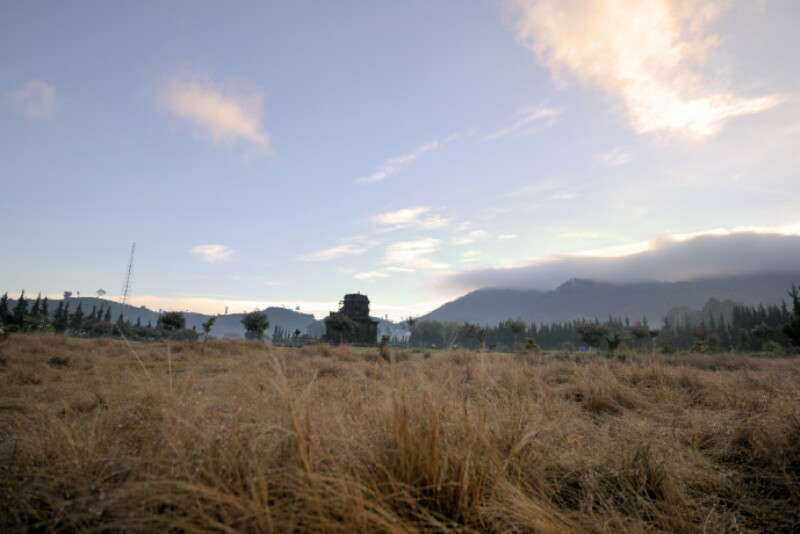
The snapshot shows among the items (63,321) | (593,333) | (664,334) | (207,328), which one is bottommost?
(207,328)

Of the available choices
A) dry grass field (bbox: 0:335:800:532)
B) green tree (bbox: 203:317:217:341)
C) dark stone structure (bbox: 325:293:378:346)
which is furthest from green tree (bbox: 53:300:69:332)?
dry grass field (bbox: 0:335:800:532)

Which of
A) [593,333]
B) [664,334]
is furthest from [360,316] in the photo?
[664,334]

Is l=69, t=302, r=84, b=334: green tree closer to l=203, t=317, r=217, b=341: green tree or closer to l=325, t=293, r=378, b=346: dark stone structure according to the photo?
l=325, t=293, r=378, b=346: dark stone structure

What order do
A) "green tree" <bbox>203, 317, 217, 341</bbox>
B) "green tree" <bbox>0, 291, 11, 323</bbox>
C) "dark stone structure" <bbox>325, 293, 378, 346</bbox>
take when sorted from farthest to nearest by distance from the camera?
1. "dark stone structure" <bbox>325, 293, 378, 346</bbox>
2. "green tree" <bbox>0, 291, 11, 323</bbox>
3. "green tree" <bbox>203, 317, 217, 341</bbox>

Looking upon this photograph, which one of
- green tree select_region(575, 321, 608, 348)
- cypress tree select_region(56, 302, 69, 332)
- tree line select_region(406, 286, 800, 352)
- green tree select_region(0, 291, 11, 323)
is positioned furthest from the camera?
cypress tree select_region(56, 302, 69, 332)

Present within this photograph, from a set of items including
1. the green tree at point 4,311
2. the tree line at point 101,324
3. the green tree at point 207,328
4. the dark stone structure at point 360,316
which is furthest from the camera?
the dark stone structure at point 360,316

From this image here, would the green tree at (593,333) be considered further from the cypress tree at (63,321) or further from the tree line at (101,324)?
the cypress tree at (63,321)

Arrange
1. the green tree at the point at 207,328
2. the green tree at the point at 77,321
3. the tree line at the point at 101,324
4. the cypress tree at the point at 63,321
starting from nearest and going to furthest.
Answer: the green tree at the point at 207,328 < the tree line at the point at 101,324 < the cypress tree at the point at 63,321 < the green tree at the point at 77,321

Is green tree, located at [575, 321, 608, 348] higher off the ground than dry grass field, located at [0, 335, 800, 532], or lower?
higher

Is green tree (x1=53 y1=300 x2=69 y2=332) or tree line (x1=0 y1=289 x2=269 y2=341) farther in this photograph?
green tree (x1=53 y1=300 x2=69 y2=332)

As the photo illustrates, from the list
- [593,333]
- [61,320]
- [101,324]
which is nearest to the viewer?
[593,333]

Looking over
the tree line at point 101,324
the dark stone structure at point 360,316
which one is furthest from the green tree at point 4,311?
the dark stone structure at point 360,316

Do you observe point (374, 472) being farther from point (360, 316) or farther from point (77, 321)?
point (77, 321)

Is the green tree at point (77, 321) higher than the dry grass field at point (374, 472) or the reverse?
higher
